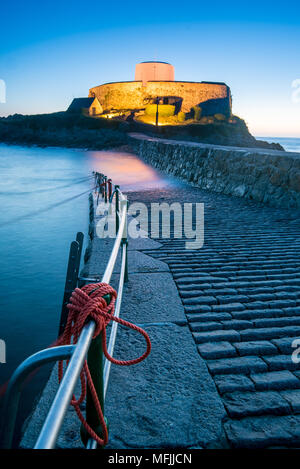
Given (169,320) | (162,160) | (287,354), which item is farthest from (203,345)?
(162,160)

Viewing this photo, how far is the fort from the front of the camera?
64188 millimetres

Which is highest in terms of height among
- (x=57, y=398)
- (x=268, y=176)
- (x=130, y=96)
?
(x=130, y=96)

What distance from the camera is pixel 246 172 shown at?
34.0 feet

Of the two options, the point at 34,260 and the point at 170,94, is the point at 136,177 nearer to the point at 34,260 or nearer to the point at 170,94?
the point at 34,260

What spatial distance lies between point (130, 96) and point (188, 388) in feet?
231

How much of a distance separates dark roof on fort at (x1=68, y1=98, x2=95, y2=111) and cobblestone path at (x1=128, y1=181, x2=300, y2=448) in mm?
66296

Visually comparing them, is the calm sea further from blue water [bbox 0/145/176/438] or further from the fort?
the fort

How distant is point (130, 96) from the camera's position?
66.4 metres

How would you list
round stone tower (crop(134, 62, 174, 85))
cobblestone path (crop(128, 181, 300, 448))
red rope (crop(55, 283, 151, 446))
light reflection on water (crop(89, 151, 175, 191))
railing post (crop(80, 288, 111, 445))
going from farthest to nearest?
round stone tower (crop(134, 62, 174, 85)) → light reflection on water (crop(89, 151, 175, 191)) → cobblestone path (crop(128, 181, 300, 448)) → railing post (crop(80, 288, 111, 445)) → red rope (crop(55, 283, 151, 446))

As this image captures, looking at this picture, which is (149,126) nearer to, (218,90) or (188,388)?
(218,90)

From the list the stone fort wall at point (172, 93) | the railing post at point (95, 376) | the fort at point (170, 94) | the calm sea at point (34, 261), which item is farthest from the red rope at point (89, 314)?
the stone fort wall at point (172, 93)

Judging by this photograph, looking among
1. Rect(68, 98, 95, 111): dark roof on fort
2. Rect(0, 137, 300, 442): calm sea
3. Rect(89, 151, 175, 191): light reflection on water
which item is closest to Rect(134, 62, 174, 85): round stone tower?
Rect(68, 98, 95, 111): dark roof on fort

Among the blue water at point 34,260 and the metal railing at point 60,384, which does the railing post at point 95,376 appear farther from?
the blue water at point 34,260
